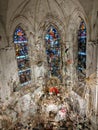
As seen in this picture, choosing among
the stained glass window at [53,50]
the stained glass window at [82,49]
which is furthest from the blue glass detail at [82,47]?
the stained glass window at [53,50]

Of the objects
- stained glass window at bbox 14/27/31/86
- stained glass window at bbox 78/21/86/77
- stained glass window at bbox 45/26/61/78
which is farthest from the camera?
stained glass window at bbox 45/26/61/78

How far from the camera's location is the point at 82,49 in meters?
8.91

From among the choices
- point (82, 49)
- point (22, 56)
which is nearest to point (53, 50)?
point (82, 49)

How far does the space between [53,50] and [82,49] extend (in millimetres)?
2068

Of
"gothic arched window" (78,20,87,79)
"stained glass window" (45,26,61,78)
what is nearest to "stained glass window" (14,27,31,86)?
"stained glass window" (45,26,61,78)

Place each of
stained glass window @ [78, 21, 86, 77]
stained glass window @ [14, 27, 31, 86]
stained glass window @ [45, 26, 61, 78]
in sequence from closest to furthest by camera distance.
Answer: stained glass window @ [78, 21, 86, 77], stained glass window @ [14, 27, 31, 86], stained glass window @ [45, 26, 61, 78]

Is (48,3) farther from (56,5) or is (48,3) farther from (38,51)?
(38,51)

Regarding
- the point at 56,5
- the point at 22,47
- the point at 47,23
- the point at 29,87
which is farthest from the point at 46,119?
the point at 56,5

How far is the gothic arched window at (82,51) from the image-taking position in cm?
861

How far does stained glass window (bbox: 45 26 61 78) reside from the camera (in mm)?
9898

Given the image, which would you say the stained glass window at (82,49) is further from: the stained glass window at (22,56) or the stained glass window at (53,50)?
the stained glass window at (22,56)

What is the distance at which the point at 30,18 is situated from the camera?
8977mm

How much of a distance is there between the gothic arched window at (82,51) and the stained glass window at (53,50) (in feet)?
4.91

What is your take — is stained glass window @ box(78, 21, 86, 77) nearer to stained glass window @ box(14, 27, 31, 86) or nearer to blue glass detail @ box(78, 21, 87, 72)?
blue glass detail @ box(78, 21, 87, 72)
